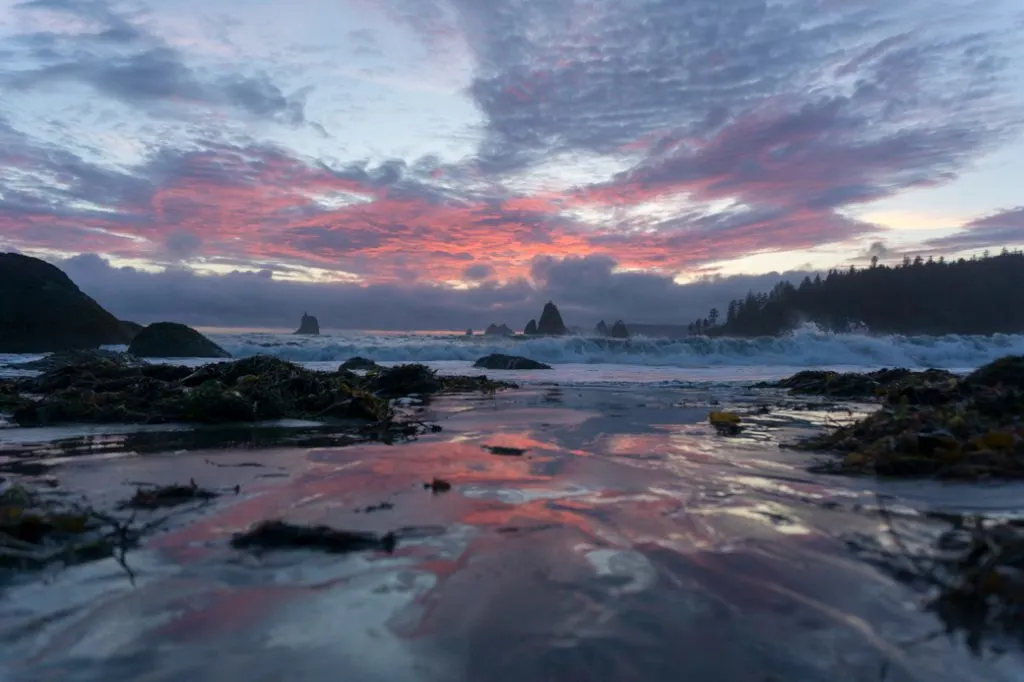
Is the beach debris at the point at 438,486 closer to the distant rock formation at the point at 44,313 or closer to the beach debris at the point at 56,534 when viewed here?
the beach debris at the point at 56,534

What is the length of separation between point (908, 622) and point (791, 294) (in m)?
78.2

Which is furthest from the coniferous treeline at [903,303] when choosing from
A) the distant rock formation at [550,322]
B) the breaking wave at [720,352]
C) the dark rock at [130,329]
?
the dark rock at [130,329]

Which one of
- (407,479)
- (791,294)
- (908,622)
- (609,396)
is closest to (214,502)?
(407,479)

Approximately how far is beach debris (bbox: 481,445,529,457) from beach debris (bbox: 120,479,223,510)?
193 centimetres

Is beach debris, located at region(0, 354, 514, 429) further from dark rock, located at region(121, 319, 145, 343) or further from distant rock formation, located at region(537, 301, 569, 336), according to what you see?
distant rock formation, located at region(537, 301, 569, 336)

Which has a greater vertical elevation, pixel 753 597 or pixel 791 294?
pixel 791 294

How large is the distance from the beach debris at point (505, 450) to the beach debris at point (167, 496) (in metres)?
1.93

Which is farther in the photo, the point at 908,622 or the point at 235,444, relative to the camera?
the point at 235,444

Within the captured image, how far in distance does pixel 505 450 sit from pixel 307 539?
7.82 feet

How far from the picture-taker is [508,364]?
62.8 ft

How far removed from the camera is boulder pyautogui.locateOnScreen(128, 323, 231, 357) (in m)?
22.2

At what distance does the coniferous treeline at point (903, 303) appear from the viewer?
62062 millimetres

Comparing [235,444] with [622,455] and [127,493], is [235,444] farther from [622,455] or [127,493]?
[622,455]

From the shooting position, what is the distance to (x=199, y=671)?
4.96 feet
